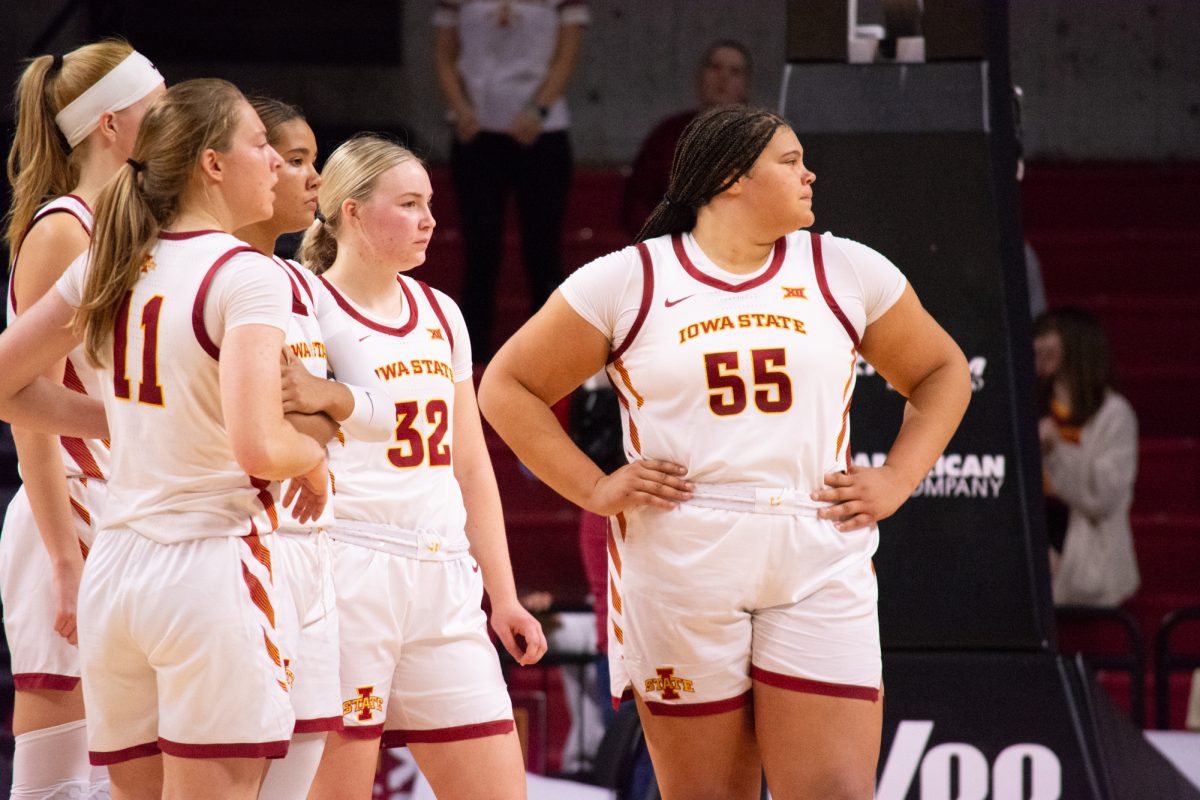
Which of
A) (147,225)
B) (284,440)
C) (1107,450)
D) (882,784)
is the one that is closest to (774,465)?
(284,440)

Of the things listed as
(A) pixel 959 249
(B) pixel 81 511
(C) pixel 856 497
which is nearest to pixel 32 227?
(B) pixel 81 511

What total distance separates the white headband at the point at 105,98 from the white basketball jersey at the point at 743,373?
3.72 feet

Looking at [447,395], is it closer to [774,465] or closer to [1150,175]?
[774,465]

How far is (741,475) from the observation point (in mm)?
3191

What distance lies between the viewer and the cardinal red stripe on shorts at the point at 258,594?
2668 millimetres

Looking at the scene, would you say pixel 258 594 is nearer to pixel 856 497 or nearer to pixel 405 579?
pixel 405 579

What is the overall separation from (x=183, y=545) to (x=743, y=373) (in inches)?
44.3

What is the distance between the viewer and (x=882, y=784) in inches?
173

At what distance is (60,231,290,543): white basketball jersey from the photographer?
263cm

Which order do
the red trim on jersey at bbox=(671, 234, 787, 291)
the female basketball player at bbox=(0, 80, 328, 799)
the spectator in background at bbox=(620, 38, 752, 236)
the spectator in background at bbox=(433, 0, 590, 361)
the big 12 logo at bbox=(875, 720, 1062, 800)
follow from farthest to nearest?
the spectator in background at bbox=(620, 38, 752, 236) < the spectator in background at bbox=(433, 0, 590, 361) < the big 12 logo at bbox=(875, 720, 1062, 800) < the red trim on jersey at bbox=(671, 234, 787, 291) < the female basketball player at bbox=(0, 80, 328, 799)

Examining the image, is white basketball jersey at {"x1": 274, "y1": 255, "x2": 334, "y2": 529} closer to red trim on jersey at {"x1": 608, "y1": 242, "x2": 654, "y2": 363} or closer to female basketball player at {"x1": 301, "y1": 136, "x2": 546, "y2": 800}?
female basketball player at {"x1": 301, "y1": 136, "x2": 546, "y2": 800}

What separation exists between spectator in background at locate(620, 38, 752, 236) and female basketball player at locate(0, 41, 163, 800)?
14.7 ft

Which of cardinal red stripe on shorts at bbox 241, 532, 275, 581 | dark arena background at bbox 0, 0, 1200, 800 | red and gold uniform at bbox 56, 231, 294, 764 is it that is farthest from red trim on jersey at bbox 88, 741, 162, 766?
dark arena background at bbox 0, 0, 1200, 800

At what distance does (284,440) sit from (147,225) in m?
0.44
